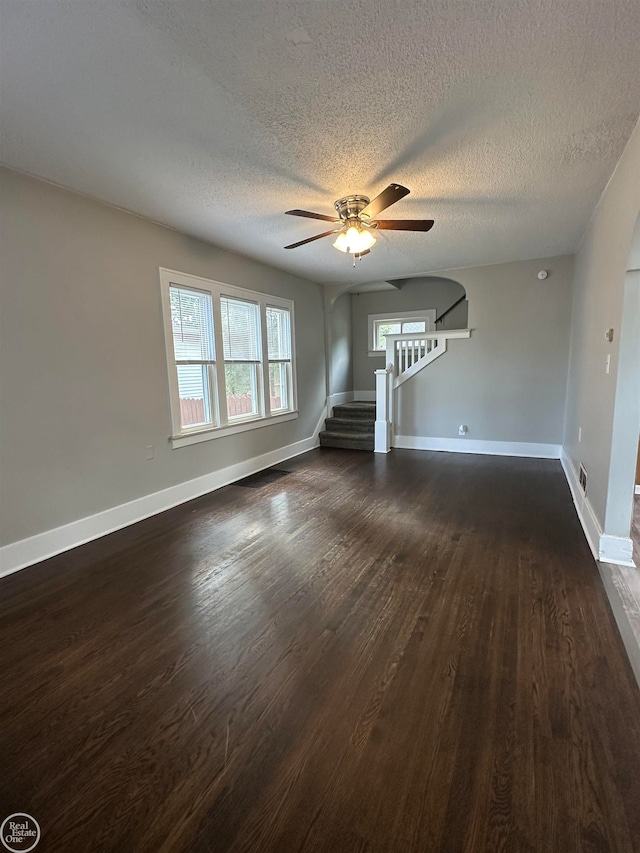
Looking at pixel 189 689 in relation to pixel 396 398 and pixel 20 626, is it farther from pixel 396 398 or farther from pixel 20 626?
pixel 396 398

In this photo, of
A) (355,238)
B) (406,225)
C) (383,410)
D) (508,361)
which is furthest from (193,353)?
(508,361)

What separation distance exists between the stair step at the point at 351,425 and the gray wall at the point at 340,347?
574mm

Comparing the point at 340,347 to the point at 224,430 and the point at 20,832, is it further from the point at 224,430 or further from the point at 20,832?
the point at 20,832

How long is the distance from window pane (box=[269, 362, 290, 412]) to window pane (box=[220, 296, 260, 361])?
52 cm

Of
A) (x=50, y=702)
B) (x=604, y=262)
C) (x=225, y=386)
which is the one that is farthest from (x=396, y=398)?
(x=50, y=702)

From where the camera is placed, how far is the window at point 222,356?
3.93 m

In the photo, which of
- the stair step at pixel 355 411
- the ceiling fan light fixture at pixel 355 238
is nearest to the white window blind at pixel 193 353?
the ceiling fan light fixture at pixel 355 238

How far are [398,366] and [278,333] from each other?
77.3 inches

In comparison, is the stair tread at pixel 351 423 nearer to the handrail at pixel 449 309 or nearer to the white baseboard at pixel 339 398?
the white baseboard at pixel 339 398

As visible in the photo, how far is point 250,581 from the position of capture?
8.21 ft

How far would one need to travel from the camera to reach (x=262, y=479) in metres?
4.80

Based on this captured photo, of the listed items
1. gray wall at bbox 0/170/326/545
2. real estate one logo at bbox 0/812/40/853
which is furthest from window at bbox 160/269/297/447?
real estate one logo at bbox 0/812/40/853

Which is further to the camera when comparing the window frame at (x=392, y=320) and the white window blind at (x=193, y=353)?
the window frame at (x=392, y=320)

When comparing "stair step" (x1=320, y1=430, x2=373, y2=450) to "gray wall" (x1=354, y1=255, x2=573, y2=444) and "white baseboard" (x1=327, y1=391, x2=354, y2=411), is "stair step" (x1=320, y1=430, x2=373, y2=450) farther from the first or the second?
"gray wall" (x1=354, y1=255, x2=573, y2=444)
